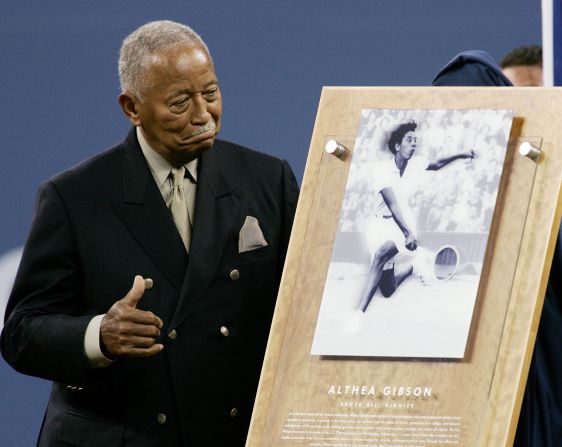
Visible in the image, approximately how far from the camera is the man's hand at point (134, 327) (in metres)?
2.18

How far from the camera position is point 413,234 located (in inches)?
84.2

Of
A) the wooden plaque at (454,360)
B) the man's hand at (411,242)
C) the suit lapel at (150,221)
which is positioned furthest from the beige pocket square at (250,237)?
the man's hand at (411,242)

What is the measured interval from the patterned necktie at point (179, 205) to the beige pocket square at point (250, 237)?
0.30 feet

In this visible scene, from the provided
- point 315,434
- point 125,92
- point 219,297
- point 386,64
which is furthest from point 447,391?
point 386,64

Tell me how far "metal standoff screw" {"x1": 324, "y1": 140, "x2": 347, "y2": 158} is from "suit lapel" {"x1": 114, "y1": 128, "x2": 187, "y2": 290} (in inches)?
13.1

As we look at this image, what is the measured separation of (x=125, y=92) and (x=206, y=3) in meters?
1.43

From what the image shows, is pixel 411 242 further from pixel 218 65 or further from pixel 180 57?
pixel 218 65

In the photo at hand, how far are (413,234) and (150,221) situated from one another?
50cm

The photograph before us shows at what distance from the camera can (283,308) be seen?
2189mm

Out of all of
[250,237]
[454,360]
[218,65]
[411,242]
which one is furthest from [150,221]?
[218,65]

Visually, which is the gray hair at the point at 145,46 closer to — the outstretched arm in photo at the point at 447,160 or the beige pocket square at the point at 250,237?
the beige pocket square at the point at 250,237

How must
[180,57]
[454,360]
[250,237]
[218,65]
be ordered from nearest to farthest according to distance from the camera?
1. [454,360]
2. [180,57]
3. [250,237]
4. [218,65]

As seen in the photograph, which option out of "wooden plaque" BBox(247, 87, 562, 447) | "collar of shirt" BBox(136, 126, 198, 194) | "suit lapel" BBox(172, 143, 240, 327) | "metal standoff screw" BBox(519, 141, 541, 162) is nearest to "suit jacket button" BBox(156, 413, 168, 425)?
"suit lapel" BBox(172, 143, 240, 327)

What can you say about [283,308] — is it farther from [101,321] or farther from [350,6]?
[350,6]
